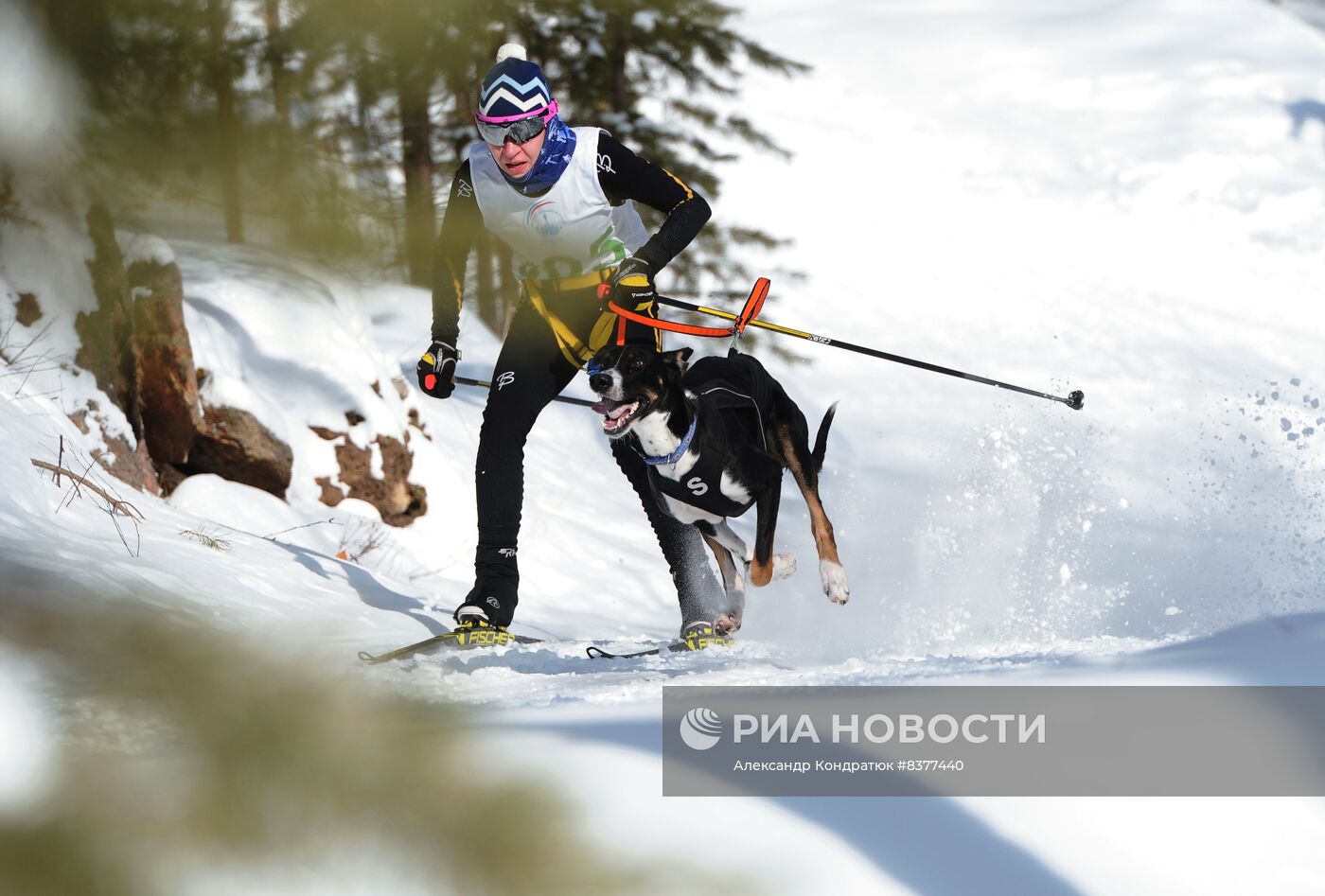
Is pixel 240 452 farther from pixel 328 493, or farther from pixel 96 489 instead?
pixel 96 489

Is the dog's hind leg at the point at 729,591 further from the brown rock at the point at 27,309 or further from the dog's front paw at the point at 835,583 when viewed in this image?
the brown rock at the point at 27,309

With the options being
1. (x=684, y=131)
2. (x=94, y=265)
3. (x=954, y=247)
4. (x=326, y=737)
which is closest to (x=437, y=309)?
(x=94, y=265)

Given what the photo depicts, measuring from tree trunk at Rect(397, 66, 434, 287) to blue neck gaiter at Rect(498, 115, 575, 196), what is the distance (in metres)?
0.66

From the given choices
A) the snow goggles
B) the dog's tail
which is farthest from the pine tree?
the snow goggles

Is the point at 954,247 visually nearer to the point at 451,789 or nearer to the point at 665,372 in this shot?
the point at 665,372

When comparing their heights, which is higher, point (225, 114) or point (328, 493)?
point (225, 114)

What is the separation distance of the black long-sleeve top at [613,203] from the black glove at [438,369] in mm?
56

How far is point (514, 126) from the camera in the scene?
412cm

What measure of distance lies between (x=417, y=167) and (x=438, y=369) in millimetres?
8381

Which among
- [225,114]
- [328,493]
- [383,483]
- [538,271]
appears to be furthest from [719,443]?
[383,483]

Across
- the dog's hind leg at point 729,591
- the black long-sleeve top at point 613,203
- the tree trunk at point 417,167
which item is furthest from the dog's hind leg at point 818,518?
the tree trunk at point 417,167

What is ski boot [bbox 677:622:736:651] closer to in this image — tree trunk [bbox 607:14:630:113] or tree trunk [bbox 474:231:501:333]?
tree trunk [bbox 474:231:501:333]

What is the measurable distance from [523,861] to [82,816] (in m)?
0.64

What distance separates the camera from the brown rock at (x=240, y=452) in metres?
6.97
